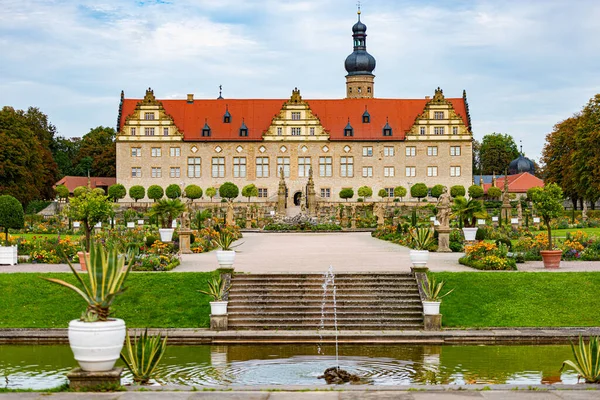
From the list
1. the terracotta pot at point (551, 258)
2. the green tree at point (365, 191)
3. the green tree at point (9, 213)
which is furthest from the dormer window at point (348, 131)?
the terracotta pot at point (551, 258)

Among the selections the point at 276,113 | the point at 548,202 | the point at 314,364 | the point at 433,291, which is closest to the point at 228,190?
the point at 276,113

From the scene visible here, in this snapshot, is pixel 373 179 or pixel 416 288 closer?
pixel 416 288

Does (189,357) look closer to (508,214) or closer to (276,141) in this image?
(508,214)

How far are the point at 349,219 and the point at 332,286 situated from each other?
30.8 m

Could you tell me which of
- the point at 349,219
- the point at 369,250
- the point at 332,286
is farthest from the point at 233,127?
the point at 332,286

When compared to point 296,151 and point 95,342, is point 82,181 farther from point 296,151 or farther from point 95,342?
point 95,342

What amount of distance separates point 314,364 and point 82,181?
67.4 metres

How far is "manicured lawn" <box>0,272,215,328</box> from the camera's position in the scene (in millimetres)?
14633

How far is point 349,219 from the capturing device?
4691 cm

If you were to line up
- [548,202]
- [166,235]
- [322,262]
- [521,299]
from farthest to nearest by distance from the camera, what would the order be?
[166,235] < [548,202] < [322,262] < [521,299]

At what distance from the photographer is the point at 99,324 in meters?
8.82

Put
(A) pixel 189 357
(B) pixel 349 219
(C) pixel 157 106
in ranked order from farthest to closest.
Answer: (C) pixel 157 106 → (B) pixel 349 219 → (A) pixel 189 357

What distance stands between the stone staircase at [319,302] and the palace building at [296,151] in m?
53.3

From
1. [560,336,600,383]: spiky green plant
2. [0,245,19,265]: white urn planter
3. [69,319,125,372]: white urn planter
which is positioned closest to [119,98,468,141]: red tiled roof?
[0,245,19,265]: white urn planter
